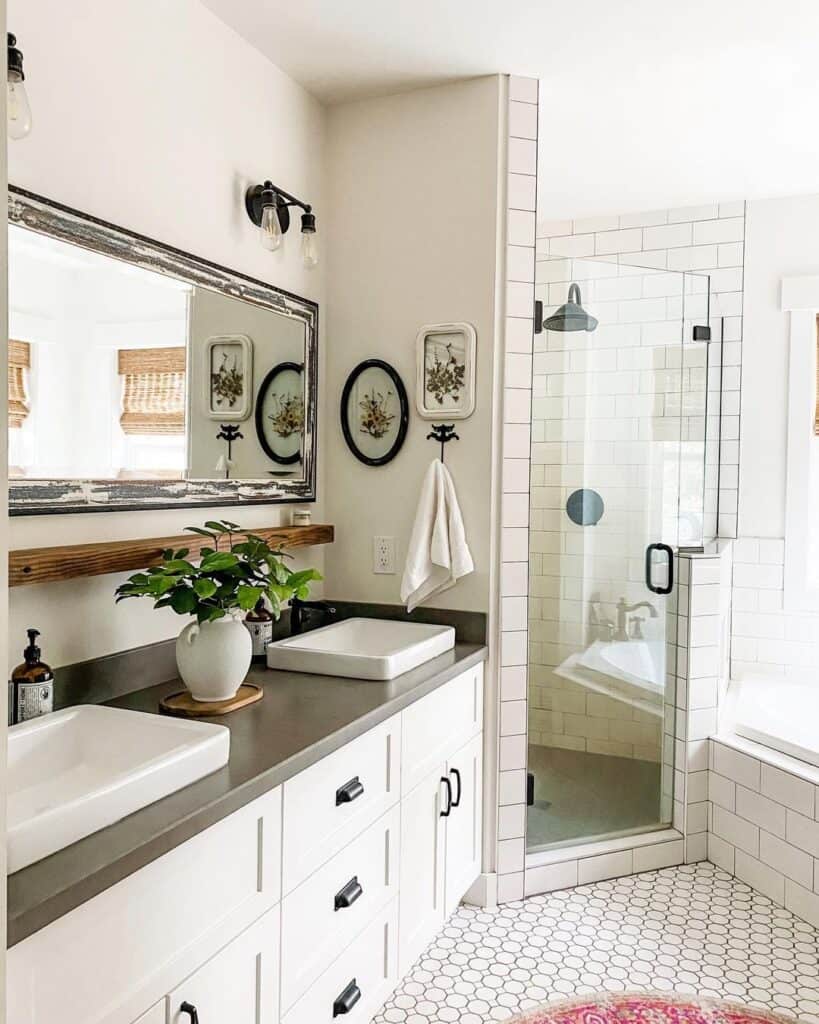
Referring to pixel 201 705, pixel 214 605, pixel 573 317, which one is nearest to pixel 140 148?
pixel 214 605

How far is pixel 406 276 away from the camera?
8.96 ft

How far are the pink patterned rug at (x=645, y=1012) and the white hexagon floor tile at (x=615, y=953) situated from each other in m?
0.04

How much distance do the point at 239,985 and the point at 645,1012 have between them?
4.08 feet

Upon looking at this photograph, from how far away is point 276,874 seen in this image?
153 centimetres

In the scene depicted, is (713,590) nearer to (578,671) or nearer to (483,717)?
(578,671)

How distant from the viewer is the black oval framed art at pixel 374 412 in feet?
9.02

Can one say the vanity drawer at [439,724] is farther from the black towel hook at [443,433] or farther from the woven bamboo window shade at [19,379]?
the woven bamboo window shade at [19,379]

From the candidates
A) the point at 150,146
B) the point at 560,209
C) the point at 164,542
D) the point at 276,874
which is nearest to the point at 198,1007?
the point at 276,874

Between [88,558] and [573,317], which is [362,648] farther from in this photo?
[573,317]

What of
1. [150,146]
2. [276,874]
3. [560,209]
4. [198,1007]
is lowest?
[198,1007]

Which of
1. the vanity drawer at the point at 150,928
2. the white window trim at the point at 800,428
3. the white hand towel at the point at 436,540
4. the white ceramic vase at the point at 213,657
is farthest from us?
the white window trim at the point at 800,428

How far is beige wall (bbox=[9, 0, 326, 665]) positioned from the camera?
1727 mm

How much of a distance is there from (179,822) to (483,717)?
1.53m

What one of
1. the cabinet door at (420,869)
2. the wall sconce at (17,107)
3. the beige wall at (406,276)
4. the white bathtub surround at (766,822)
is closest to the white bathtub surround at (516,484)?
the beige wall at (406,276)
